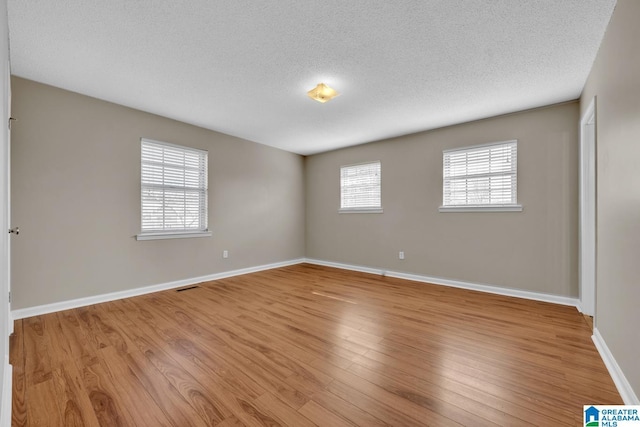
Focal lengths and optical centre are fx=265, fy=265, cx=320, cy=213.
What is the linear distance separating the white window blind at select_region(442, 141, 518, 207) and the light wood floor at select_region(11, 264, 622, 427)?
4.75ft

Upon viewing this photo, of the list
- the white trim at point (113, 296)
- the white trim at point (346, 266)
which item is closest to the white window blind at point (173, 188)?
the white trim at point (113, 296)

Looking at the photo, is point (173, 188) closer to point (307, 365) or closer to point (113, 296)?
point (113, 296)

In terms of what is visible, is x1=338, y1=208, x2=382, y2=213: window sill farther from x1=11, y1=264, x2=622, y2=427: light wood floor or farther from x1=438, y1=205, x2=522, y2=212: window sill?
x1=11, y1=264, x2=622, y2=427: light wood floor

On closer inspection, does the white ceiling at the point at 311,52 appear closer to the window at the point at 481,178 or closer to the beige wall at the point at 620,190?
the beige wall at the point at 620,190

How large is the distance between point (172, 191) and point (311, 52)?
291 cm

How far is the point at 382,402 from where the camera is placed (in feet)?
4.97

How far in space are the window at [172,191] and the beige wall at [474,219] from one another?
8.55ft

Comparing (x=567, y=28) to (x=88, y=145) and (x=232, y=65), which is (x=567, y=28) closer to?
(x=232, y=65)

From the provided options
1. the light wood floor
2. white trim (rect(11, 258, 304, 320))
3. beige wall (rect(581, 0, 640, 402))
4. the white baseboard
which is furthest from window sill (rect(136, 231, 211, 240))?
beige wall (rect(581, 0, 640, 402))

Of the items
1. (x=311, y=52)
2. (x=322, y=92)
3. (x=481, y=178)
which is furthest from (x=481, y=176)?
(x=311, y=52)

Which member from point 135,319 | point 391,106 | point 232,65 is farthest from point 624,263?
point 135,319

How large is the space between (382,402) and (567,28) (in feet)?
9.64

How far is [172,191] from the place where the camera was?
3979 millimetres

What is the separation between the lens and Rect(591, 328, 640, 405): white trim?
146 centimetres
